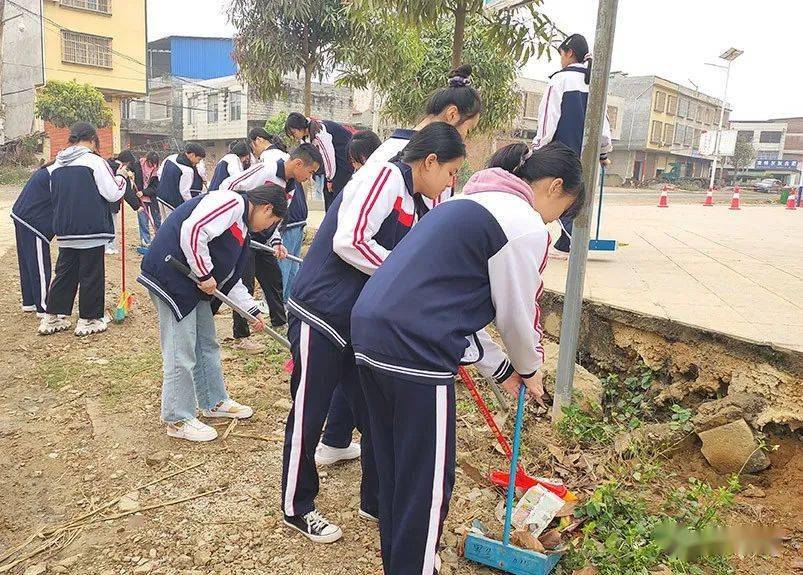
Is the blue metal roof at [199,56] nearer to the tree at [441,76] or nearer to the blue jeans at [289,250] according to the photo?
the tree at [441,76]

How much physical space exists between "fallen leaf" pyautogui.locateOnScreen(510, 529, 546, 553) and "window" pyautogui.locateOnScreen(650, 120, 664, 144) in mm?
46406

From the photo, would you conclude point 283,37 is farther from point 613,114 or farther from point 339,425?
point 613,114

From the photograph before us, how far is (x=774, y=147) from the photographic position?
2324 inches

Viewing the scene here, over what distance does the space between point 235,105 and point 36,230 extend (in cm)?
2720

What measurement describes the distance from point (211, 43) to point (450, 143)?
38.3 metres

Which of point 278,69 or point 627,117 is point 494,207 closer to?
point 278,69

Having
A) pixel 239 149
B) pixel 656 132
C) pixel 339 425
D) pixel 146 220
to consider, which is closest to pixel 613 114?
pixel 656 132

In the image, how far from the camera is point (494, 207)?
1859mm

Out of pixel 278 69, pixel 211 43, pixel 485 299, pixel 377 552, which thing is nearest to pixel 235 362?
pixel 377 552

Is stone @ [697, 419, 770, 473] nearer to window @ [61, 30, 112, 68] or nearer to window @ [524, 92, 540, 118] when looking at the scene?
window @ [61, 30, 112, 68]

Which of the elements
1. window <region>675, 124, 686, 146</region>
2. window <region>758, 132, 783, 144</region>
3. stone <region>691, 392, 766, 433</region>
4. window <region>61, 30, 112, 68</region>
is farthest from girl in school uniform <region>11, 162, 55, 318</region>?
window <region>758, 132, 783, 144</region>

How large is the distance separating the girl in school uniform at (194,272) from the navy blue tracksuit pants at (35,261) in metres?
3.05

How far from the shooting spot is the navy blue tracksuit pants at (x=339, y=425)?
326cm

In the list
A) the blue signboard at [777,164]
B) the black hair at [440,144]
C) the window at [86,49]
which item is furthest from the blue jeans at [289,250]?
the blue signboard at [777,164]
